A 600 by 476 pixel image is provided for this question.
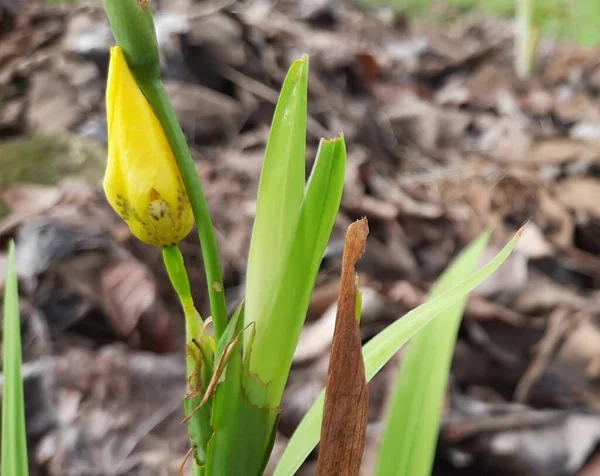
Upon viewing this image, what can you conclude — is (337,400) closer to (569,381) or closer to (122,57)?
(122,57)

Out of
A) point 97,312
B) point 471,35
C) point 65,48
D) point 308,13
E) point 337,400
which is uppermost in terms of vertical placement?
point 471,35

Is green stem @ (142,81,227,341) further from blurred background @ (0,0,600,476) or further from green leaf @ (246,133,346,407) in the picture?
blurred background @ (0,0,600,476)

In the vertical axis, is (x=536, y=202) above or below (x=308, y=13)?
below

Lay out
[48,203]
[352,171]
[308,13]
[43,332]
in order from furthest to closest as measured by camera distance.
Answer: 1. [308,13]
2. [352,171]
3. [48,203]
4. [43,332]

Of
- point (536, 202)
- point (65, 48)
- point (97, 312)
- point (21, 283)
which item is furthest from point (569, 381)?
point (65, 48)

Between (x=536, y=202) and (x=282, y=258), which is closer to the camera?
(x=282, y=258)

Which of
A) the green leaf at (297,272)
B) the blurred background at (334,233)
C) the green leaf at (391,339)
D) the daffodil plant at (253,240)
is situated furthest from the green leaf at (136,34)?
the blurred background at (334,233)

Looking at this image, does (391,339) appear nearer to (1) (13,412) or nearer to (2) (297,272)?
(2) (297,272)

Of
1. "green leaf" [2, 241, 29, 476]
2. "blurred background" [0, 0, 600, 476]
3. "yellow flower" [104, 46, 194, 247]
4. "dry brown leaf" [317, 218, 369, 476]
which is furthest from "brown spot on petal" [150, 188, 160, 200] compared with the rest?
"blurred background" [0, 0, 600, 476]
